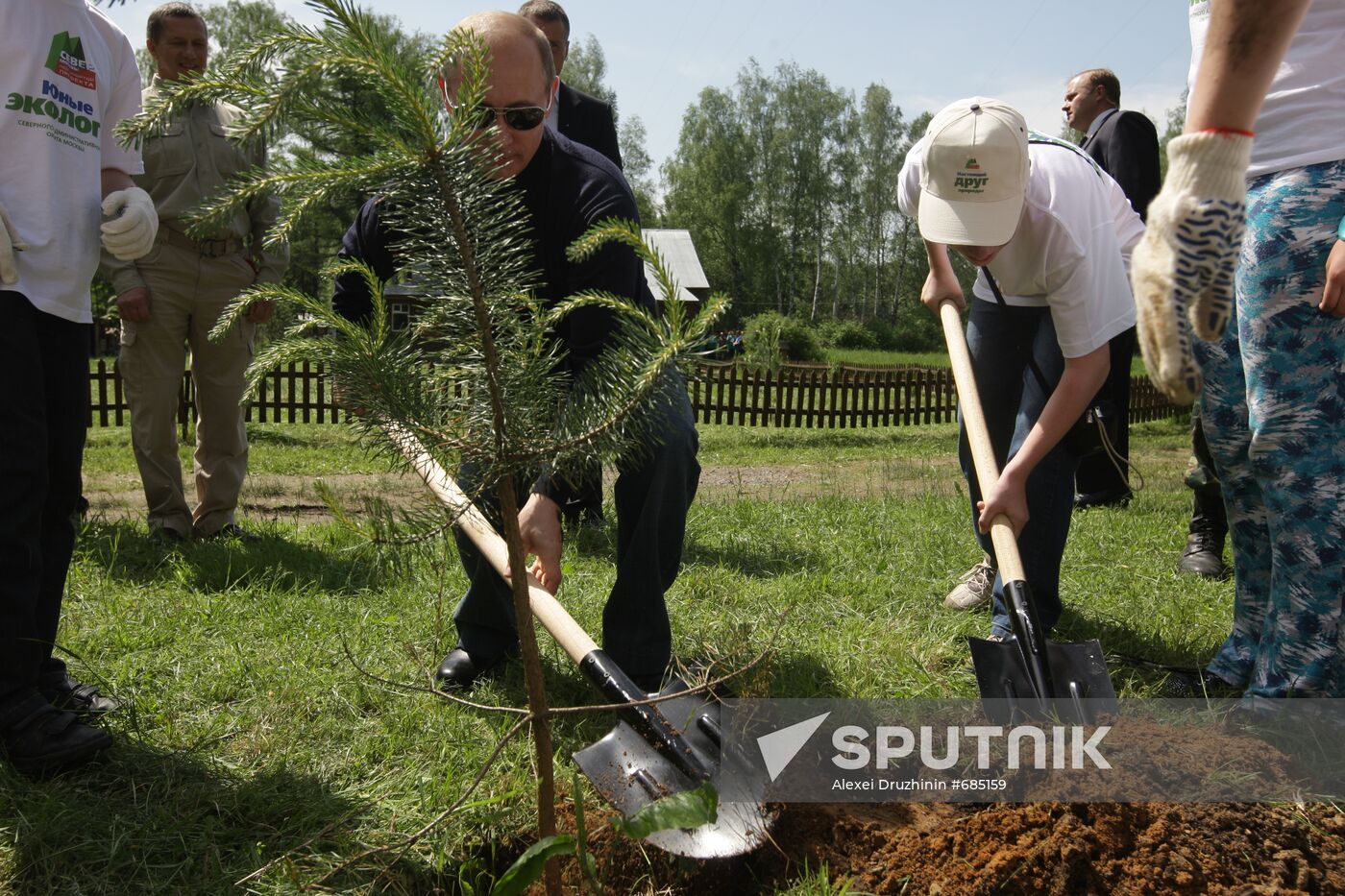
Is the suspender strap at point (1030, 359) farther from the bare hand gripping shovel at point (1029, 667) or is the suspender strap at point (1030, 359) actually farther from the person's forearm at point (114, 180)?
the person's forearm at point (114, 180)

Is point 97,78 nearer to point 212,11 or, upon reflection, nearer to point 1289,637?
point 1289,637

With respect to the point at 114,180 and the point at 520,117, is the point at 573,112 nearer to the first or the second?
the point at 114,180

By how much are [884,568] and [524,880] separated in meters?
2.63

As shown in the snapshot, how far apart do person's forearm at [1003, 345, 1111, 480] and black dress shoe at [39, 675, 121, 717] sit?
2.29m

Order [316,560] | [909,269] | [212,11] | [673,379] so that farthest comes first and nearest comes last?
[909,269] < [212,11] < [316,560] < [673,379]

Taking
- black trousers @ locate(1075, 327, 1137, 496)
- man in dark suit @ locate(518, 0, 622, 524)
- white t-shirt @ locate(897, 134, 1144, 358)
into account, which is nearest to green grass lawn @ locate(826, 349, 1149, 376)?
black trousers @ locate(1075, 327, 1137, 496)

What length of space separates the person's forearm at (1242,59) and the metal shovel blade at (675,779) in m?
1.37

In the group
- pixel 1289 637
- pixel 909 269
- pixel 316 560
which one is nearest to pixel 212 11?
pixel 909 269

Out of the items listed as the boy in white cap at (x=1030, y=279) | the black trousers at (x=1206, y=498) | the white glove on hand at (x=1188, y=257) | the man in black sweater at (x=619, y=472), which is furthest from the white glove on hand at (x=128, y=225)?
the black trousers at (x=1206, y=498)

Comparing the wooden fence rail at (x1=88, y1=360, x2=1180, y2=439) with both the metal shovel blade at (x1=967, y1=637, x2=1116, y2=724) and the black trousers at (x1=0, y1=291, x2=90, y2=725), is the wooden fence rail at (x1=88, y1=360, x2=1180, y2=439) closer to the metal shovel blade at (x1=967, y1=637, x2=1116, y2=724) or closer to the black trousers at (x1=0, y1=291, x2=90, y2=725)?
the black trousers at (x1=0, y1=291, x2=90, y2=725)

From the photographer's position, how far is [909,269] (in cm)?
5372

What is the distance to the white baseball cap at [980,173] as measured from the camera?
7.76 feet

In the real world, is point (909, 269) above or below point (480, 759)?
above

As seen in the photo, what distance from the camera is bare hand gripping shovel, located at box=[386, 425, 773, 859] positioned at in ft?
5.82
